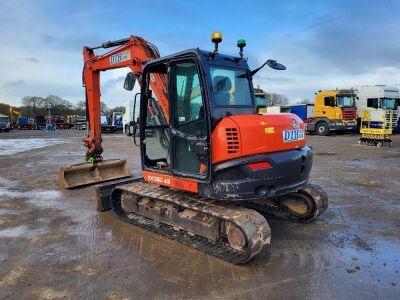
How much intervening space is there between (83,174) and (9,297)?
5.50m

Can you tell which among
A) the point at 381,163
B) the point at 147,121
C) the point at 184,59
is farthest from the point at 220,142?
the point at 381,163

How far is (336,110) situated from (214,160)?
915 inches

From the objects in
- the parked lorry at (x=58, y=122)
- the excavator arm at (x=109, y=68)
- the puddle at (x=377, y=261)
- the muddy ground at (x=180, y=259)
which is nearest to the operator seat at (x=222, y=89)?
the excavator arm at (x=109, y=68)

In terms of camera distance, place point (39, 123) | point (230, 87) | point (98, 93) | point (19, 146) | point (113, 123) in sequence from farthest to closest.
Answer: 1. point (39, 123)
2. point (113, 123)
3. point (19, 146)
4. point (98, 93)
5. point (230, 87)

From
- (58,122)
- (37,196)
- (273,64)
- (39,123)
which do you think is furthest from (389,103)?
(39,123)

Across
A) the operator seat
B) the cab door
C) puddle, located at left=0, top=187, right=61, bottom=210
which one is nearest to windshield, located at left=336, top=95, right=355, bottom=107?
puddle, located at left=0, top=187, right=61, bottom=210

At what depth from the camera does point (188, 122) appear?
4949 millimetres

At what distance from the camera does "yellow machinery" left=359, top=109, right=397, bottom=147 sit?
Answer: 17875 millimetres

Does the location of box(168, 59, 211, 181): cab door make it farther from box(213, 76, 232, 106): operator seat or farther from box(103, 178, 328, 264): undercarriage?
box(103, 178, 328, 264): undercarriage

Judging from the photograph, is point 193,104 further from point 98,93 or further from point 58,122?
point 58,122

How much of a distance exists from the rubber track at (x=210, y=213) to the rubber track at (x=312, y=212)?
5.18 ft

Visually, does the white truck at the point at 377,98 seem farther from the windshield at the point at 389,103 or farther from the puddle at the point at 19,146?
the puddle at the point at 19,146

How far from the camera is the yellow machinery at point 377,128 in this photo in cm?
1788

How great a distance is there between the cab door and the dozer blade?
4490 mm
